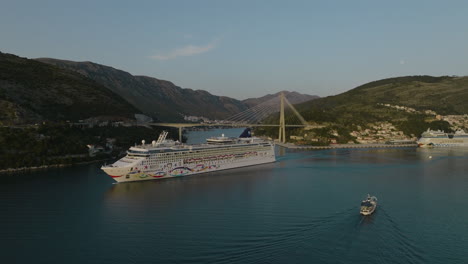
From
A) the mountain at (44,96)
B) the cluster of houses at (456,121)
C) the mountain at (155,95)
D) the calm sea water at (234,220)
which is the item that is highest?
the mountain at (155,95)

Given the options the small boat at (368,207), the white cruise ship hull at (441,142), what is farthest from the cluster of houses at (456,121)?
the small boat at (368,207)

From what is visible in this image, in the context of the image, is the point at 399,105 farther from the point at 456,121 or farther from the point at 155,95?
the point at 155,95

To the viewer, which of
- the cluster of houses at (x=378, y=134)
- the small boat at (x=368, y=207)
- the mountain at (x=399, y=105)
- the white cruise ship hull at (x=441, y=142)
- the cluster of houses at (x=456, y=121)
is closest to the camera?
the small boat at (x=368, y=207)

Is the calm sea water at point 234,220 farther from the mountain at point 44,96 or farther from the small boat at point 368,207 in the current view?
the mountain at point 44,96

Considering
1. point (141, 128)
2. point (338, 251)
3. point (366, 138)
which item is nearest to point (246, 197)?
point (338, 251)

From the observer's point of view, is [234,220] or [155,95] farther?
[155,95]

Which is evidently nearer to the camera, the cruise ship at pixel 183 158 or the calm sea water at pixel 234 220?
the calm sea water at pixel 234 220

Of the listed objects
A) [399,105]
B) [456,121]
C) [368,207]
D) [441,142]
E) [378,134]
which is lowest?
[368,207]

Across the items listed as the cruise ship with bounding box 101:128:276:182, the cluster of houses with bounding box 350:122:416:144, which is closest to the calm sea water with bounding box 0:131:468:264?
the cruise ship with bounding box 101:128:276:182

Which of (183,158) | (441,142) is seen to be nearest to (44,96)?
(183,158)
